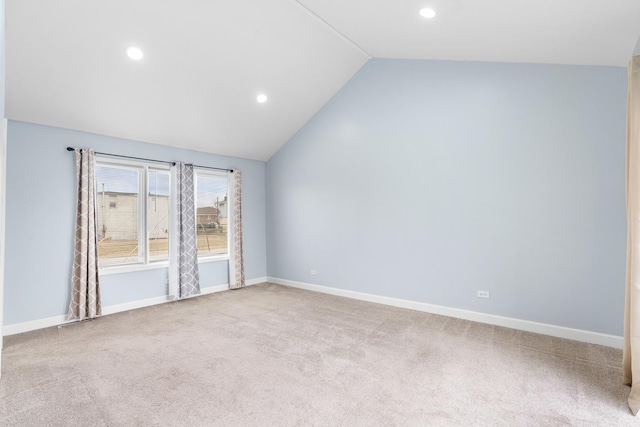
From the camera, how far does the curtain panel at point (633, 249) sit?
85.7 inches

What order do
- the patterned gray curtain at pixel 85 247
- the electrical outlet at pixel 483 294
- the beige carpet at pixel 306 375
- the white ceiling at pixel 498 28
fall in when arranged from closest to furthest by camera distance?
the beige carpet at pixel 306 375 < the white ceiling at pixel 498 28 < the electrical outlet at pixel 483 294 < the patterned gray curtain at pixel 85 247

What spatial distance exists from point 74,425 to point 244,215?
4.17m

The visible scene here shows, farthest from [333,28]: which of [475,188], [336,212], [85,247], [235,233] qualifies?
[85,247]

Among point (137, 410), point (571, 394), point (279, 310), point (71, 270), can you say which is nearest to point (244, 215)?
point (279, 310)

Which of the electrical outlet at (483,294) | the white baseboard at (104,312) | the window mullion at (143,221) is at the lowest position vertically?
the white baseboard at (104,312)

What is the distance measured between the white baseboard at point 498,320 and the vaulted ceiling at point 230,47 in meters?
2.55

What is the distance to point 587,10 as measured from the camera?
7.30 ft

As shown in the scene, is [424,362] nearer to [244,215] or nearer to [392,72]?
[392,72]

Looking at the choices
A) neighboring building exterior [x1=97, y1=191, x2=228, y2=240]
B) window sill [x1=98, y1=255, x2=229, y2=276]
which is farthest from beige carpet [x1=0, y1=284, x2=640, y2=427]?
neighboring building exterior [x1=97, y1=191, x2=228, y2=240]

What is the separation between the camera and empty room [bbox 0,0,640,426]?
2357 millimetres

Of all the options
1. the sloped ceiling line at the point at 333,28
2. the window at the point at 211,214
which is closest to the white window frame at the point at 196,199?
the window at the point at 211,214

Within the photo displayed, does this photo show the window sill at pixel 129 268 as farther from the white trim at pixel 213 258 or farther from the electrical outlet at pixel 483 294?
the electrical outlet at pixel 483 294

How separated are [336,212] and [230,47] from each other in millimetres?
2710

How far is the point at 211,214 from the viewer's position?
5.75 m
